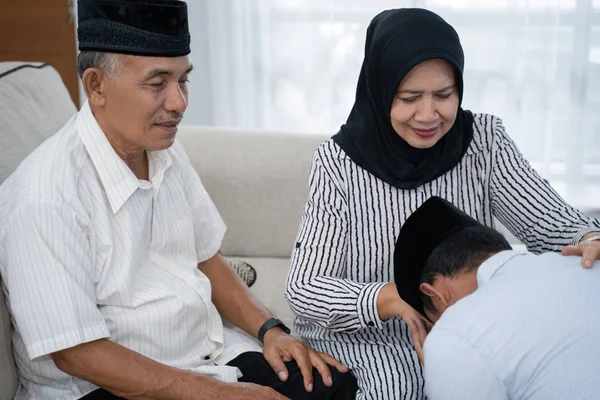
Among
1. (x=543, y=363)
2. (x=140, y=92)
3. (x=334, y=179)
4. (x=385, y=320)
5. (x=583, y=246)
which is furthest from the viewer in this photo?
(x=334, y=179)

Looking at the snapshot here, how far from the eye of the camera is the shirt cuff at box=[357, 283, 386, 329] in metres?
1.64

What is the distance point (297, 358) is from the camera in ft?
5.70

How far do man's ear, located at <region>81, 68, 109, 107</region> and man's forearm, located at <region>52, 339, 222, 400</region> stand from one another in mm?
472

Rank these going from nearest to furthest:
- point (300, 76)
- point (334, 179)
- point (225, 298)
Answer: point (334, 179)
point (225, 298)
point (300, 76)

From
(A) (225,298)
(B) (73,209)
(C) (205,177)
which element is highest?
(B) (73,209)

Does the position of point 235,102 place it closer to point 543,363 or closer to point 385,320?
point 385,320

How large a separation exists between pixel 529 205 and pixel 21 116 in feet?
4.10

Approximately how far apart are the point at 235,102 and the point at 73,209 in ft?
7.53

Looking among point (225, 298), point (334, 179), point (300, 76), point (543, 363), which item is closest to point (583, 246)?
point (543, 363)

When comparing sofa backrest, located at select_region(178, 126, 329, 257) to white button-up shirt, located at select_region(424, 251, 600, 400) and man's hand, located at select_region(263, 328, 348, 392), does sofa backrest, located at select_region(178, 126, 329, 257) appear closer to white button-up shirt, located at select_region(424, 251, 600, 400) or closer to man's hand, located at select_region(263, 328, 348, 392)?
man's hand, located at select_region(263, 328, 348, 392)

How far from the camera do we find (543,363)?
3.77 feet

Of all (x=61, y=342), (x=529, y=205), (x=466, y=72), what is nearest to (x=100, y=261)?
(x=61, y=342)

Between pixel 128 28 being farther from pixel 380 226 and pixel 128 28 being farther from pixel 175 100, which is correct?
pixel 380 226

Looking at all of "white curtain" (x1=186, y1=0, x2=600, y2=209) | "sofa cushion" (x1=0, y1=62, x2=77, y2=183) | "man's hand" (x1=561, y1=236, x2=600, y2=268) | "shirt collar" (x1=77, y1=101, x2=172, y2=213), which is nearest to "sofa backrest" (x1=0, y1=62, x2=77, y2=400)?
"sofa cushion" (x1=0, y1=62, x2=77, y2=183)
